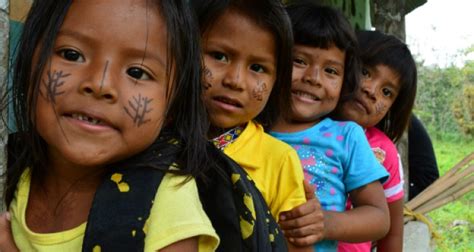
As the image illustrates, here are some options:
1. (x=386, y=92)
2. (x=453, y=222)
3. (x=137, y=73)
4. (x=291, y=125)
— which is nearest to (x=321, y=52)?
(x=291, y=125)

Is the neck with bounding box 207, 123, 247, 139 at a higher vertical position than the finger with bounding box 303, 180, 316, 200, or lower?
higher

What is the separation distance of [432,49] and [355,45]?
11290 millimetres

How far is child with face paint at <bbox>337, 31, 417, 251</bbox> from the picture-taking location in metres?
2.20

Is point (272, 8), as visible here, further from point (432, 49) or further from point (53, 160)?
point (432, 49)

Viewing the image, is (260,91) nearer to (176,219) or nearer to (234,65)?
(234,65)

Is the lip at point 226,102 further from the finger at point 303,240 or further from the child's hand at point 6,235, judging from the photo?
the child's hand at point 6,235

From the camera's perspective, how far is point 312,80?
1.90m

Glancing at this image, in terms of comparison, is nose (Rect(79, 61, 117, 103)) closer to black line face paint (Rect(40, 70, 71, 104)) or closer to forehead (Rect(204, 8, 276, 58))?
black line face paint (Rect(40, 70, 71, 104))

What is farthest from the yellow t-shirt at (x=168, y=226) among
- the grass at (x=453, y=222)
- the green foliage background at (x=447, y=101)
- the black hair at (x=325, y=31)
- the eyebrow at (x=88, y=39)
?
the green foliage background at (x=447, y=101)

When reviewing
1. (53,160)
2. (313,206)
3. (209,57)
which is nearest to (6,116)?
(53,160)

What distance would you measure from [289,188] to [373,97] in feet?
2.55

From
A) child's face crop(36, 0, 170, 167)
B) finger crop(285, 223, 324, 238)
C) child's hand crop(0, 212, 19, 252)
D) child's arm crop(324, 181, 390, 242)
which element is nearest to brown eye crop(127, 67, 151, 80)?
child's face crop(36, 0, 170, 167)

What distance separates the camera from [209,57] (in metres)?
1.59

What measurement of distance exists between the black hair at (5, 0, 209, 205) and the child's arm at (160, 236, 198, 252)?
0.13 m
